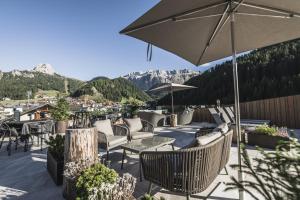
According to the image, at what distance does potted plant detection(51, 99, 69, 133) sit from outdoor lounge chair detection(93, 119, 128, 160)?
13.7 ft

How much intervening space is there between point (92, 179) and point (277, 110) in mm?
8312

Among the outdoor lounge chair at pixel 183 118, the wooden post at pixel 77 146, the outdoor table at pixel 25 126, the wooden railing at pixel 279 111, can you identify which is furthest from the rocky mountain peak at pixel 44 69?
the wooden post at pixel 77 146

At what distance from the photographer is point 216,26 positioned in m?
2.84

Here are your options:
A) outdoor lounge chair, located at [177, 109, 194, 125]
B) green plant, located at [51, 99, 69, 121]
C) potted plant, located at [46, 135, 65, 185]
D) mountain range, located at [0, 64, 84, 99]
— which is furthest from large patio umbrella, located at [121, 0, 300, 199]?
mountain range, located at [0, 64, 84, 99]

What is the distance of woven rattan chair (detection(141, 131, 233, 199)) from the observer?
205 centimetres

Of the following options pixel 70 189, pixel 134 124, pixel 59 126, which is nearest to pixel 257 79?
pixel 59 126

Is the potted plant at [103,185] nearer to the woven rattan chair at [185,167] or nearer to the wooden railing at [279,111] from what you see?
the woven rattan chair at [185,167]

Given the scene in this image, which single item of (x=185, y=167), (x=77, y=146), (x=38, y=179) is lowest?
(x=38, y=179)

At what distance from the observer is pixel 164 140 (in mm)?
3986

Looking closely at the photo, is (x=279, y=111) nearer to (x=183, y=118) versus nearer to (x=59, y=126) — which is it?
(x=183, y=118)

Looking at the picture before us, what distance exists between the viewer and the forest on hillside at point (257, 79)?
107 ft

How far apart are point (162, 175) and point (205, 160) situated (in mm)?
485

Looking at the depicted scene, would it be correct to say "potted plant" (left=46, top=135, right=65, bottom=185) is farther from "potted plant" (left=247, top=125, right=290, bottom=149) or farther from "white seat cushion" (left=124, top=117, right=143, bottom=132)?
"potted plant" (left=247, top=125, right=290, bottom=149)

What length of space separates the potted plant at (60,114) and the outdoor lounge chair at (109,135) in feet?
13.7
